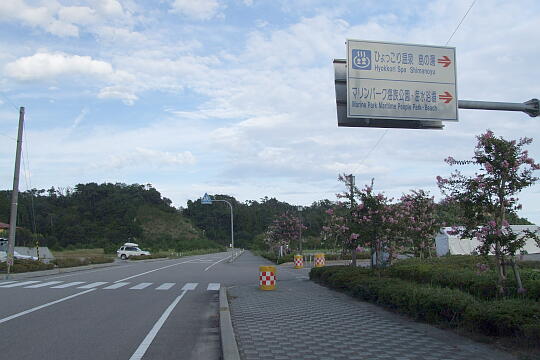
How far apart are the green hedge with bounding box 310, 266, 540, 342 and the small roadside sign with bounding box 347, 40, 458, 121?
3892 millimetres

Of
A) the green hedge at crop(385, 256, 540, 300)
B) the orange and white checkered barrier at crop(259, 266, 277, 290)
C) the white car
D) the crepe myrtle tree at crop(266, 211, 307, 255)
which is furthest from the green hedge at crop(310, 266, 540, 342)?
the white car

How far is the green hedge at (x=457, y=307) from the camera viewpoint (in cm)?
738

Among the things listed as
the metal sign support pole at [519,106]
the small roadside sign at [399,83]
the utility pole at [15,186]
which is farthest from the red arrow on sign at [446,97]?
the utility pole at [15,186]

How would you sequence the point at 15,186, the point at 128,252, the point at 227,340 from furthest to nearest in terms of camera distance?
the point at 128,252
the point at 15,186
the point at 227,340

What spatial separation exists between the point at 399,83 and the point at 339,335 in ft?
19.0

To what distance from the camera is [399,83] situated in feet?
36.8

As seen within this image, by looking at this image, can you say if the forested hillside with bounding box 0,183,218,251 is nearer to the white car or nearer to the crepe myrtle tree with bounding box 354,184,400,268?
the white car

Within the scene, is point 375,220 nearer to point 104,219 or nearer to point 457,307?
point 457,307

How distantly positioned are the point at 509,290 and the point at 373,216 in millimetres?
5868

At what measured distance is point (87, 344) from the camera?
8055mm

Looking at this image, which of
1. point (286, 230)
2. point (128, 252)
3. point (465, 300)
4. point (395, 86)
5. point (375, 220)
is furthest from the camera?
point (128, 252)

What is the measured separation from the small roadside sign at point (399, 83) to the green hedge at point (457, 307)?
12.8 ft

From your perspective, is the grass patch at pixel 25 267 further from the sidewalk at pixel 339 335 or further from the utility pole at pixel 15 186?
the sidewalk at pixel 339 335

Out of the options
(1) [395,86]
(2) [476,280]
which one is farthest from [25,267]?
(2) [476,280]
